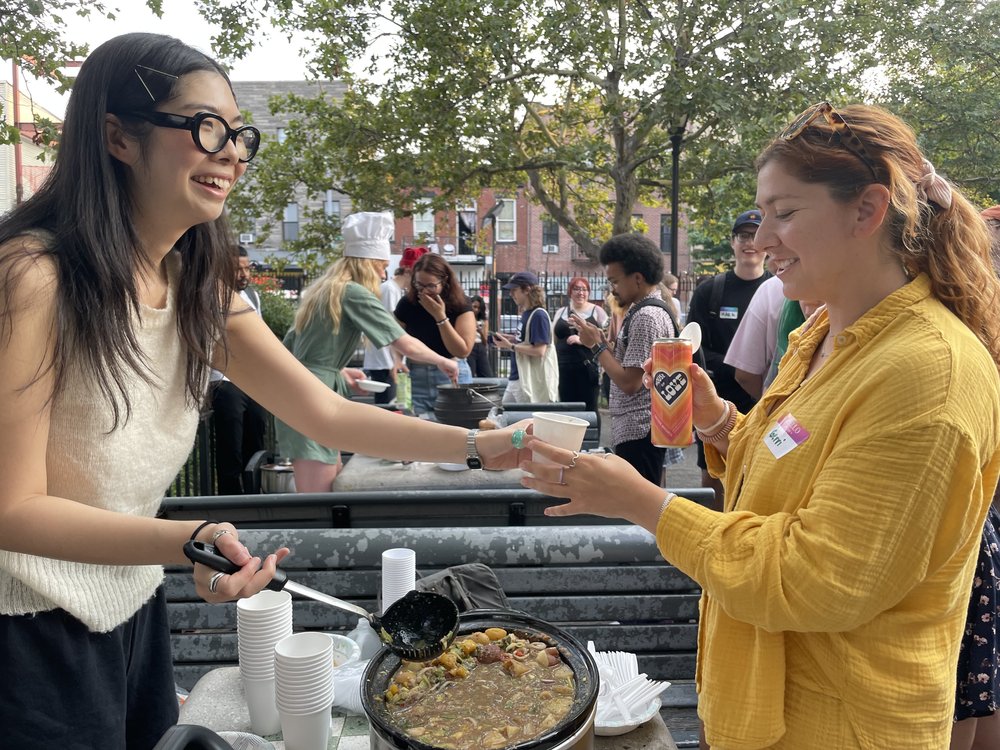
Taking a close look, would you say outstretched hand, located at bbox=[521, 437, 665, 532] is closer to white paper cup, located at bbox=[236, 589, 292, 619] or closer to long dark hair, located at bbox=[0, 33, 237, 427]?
white paper cup, located at bbox=[236, 589, 292, 619]

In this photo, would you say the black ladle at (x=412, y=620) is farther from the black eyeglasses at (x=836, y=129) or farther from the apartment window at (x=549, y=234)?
the apartment window at (x=549, y=234)

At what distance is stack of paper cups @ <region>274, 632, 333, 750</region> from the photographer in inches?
63.3

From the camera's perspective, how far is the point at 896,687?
1411mm

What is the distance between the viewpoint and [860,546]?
1324mm

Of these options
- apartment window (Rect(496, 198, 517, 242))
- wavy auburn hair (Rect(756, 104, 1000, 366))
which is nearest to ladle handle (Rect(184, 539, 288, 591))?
wavy auburn hair (Rect(756, 104, 1000, 366))

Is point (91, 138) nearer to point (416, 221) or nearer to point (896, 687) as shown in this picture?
point (896, 687)

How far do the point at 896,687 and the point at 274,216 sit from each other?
48.2ft

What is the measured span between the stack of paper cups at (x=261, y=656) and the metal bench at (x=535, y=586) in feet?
2.26

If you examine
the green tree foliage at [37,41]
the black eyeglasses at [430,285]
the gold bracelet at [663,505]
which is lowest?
the gold bracelet at [663,505]

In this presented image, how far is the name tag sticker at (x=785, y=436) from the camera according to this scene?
1514mm

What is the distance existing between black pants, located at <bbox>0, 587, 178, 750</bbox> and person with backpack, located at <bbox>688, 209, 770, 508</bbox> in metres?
4.71

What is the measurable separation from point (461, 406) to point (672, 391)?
2.62m

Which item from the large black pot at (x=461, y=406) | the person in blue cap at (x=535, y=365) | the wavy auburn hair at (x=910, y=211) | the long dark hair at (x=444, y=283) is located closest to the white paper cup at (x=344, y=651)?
the wavy auburn hair at (x=910, y=211)

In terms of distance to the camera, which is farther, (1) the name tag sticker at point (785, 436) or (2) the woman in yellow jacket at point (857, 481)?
(1) the name tag sticker at point (785, 436)
